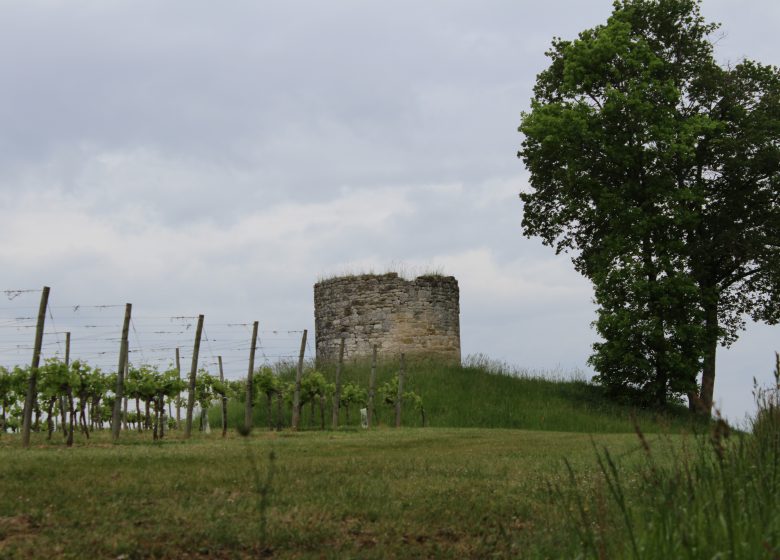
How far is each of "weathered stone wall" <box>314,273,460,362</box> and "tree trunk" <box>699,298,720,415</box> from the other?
993cm

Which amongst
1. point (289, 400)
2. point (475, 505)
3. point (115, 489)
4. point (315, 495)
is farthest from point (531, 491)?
point (289, 400)

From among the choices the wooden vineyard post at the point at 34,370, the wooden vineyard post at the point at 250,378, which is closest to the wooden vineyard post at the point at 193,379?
the wooden vineyard post at the point at 250,378

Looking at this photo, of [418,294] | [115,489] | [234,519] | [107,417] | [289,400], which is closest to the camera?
[234,519]

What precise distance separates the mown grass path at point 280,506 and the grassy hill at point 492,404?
44.8 feet

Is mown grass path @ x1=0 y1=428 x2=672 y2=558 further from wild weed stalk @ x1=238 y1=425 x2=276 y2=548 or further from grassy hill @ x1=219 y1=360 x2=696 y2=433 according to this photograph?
grassy hill @ x1=219 y1=360 x2=696 y2=433

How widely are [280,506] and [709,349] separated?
25621 mm

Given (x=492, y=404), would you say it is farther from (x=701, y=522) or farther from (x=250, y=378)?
(x=701, y=522)

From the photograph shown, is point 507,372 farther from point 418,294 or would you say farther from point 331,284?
point 331,284

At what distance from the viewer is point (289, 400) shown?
93.9ft

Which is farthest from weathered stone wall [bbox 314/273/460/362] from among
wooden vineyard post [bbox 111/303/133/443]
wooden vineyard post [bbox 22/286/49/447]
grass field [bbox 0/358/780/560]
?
grass field [bbox 0/358/780/560]

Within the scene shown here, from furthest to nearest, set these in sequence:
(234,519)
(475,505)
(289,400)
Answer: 1. (289,400)
2. (475,505)
3. (234,519)

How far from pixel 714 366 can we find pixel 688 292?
206 inches

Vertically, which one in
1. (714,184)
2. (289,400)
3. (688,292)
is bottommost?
(289,400)

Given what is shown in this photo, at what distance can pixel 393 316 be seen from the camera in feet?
117
